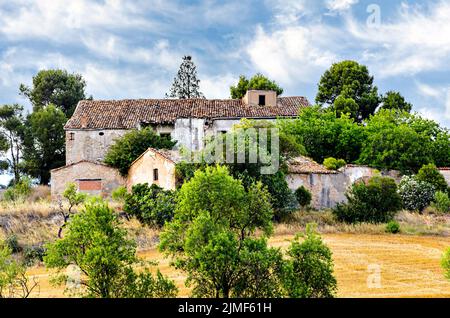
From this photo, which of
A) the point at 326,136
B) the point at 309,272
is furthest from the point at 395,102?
the point at 309,272

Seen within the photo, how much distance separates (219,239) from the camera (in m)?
12.3

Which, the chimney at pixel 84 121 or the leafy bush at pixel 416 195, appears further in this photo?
the chimney at pixel 84 121

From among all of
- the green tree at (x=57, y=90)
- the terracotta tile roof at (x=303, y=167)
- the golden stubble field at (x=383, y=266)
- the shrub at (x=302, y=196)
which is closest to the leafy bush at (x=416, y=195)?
the terracotta tile roof at (x=303, y=167)

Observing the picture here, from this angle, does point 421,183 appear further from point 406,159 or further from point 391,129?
point 391,129

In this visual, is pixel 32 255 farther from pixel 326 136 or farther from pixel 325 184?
pixel 326 136

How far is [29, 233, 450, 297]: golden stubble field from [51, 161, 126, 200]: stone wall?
10572 mm

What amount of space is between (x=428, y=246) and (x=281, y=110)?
18793 millimetres

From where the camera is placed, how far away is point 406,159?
3388 cm

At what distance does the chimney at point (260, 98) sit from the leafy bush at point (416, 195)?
13499 millimetres

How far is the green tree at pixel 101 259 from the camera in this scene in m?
12.3

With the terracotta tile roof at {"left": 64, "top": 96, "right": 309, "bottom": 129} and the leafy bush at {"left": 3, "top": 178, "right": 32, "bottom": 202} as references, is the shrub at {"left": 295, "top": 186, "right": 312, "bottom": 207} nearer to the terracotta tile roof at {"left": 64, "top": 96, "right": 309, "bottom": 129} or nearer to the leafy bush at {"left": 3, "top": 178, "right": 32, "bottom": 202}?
the terracotta tile roof at {"left": 64, "top": 96, "right": 309, "bottom": 129}

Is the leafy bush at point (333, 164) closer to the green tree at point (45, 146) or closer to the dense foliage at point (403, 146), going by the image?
the dense foliage at point (403, 146)

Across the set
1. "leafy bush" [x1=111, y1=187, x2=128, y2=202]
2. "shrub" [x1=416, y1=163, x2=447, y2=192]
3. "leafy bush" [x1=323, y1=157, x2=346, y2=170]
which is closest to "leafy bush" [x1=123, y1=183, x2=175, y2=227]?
"leafy bush" [x1=111, y1=187, x2=128, y2=202]

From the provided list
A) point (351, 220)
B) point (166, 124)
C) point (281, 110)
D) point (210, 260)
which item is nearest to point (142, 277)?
point (210, 260)
